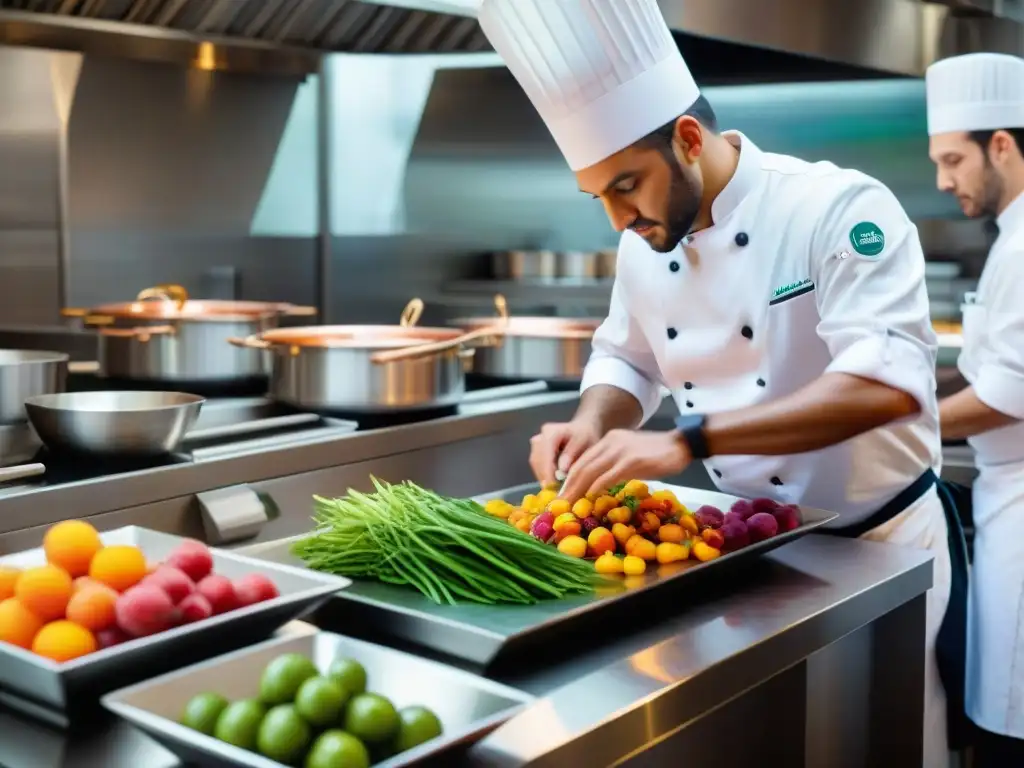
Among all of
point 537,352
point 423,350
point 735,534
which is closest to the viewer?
point 735,534

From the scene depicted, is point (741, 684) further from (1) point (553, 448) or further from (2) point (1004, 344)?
(2) point (1004, 344)

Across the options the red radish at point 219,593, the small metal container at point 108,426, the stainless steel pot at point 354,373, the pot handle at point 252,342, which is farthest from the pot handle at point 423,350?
the red radish at point 219,593

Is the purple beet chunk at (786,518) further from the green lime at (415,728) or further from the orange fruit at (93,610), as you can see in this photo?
the orange fruit at (93,610)

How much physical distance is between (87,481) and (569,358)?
1492mm

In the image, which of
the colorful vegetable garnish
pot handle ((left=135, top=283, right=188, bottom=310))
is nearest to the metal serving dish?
the colorful vegetable garnish

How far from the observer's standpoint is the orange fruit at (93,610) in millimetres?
1062

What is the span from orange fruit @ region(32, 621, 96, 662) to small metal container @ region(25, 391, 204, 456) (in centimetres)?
103

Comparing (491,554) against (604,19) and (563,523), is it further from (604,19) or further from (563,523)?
(604,19)

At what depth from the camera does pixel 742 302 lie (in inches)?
74.4

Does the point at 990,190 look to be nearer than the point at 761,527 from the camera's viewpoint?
No

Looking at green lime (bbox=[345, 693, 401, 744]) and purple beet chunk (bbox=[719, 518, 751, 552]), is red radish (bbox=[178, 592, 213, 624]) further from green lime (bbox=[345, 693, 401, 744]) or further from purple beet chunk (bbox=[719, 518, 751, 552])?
purple beet chunk (bbox=[719, 518, 751, 552])

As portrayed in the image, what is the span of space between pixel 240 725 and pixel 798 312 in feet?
3.93

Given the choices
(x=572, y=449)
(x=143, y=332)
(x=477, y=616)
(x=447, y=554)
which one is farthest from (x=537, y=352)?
(x=477, y=616)

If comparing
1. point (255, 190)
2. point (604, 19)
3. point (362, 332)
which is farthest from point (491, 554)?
point (255, 190)
